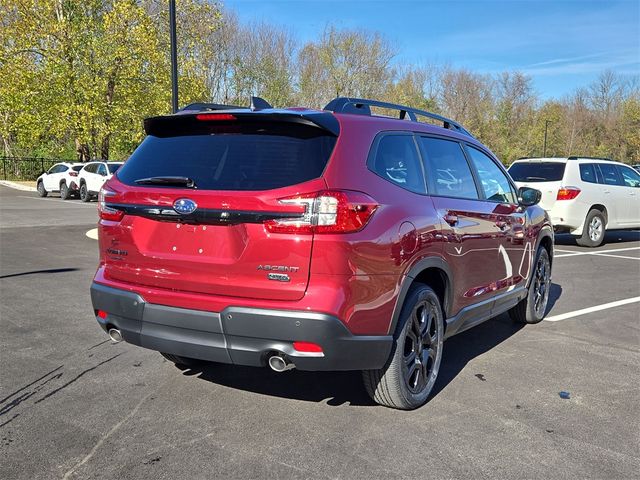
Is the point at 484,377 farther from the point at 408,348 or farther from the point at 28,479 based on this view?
the point at 28,479

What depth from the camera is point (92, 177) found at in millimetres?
23391

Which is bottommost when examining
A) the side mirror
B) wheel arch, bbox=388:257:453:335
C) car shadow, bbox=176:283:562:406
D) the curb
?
car shadow, bbox=176:283:562:406

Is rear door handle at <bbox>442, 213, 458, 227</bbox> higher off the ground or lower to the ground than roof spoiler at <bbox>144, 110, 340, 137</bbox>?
lower

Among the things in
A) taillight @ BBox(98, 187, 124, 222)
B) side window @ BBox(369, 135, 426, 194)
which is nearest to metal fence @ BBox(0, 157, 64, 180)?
taillight @ BBox(98, 187, 124, 222)

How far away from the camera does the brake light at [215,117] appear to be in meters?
3.40

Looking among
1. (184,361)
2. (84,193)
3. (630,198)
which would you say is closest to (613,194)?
(630,198)

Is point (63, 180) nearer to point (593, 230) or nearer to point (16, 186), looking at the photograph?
point (16, 186)

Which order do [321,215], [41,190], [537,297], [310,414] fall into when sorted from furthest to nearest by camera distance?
[41,190], [537,297], [310,414], [321,215]

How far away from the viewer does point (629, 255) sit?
1102 cm

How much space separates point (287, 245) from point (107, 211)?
133 cm

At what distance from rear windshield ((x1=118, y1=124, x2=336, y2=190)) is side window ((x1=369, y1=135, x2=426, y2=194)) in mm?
382

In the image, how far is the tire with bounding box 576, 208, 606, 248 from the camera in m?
11.8

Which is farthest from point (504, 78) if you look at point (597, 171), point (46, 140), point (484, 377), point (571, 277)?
point (484, 377)

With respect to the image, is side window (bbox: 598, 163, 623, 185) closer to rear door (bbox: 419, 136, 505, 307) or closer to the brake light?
rear door (bbox: 419, 136, 505, 307)
